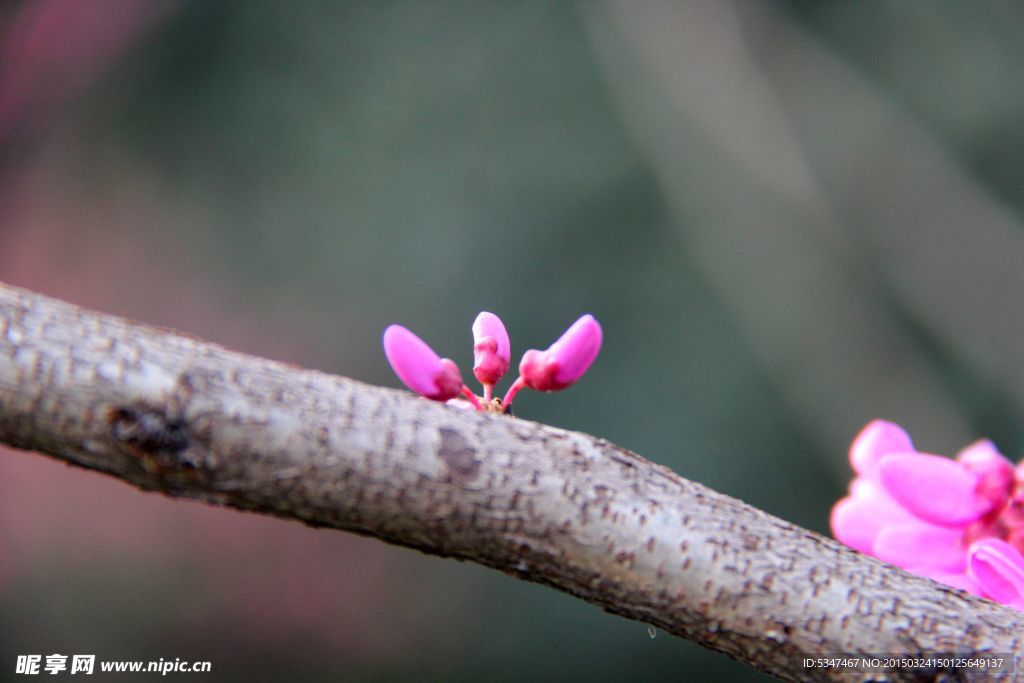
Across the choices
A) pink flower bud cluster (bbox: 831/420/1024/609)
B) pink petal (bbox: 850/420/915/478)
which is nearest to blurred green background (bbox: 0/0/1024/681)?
pink petal (bbox: 850/420/915/478)

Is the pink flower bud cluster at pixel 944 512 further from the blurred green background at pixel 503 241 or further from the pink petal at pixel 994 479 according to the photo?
the blurred green background at pixel 503 241

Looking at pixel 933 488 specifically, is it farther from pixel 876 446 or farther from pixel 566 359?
pixel 566 359

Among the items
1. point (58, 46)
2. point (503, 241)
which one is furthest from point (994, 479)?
point (58, 46)

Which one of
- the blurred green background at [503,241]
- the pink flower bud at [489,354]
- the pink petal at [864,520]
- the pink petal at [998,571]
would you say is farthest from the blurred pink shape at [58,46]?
the pink petal at [998,571]

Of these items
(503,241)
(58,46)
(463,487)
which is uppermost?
(58,46)

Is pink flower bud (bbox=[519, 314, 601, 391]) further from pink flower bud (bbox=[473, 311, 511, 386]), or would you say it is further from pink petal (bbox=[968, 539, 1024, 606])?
pink petal (bbox=[968, 539, 1024, 606])

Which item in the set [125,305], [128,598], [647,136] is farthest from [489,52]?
[128,598]
